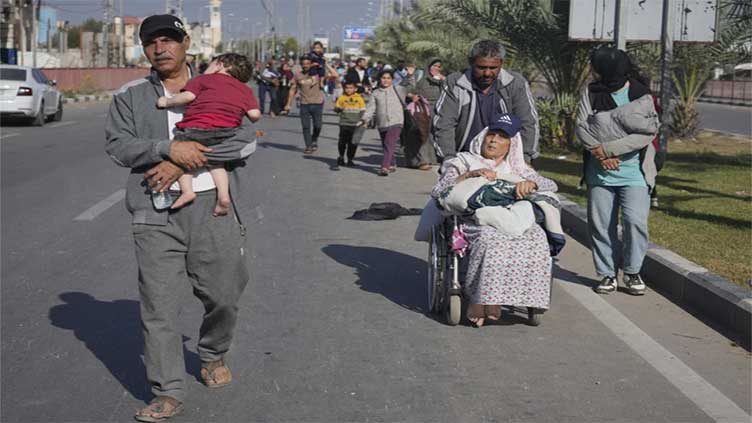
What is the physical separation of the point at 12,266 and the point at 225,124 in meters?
4.91

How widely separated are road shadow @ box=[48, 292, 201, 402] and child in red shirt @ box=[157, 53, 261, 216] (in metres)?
1.20

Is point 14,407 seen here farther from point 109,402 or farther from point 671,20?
point 671,20

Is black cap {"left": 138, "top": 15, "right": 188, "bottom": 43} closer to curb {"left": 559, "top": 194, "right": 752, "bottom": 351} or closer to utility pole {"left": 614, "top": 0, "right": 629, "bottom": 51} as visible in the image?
curb {"left": 559, "top": 194, "right": 752, "bottom": 351}

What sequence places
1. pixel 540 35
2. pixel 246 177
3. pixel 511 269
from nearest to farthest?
pixel 246 177 < pixel 511 269 < pixel 540 35

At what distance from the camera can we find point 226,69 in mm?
5293

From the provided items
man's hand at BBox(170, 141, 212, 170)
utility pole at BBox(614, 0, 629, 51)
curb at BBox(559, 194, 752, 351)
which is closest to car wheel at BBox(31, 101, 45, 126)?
utility pole at BBox(614, 0, 629, 51)

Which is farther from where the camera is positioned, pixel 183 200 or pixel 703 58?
pixel 703 58

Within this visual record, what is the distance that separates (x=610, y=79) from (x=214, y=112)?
4147mm

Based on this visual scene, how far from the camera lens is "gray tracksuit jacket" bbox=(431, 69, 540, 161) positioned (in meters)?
7.80

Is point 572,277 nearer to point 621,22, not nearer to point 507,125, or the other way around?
point 507,125

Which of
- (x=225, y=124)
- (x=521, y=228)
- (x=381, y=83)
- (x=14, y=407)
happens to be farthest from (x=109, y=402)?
(x=381, y=83)

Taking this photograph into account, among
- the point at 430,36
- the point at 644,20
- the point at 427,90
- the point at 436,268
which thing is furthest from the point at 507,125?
the point at 430,36

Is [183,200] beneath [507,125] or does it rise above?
beneath

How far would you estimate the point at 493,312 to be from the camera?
282 inches
